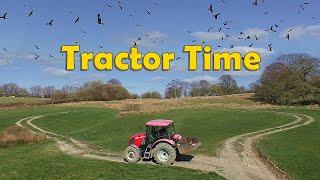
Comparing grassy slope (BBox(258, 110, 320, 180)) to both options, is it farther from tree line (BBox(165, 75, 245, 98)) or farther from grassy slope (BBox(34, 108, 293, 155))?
tree line (BBox(165, 75, 245, 98))

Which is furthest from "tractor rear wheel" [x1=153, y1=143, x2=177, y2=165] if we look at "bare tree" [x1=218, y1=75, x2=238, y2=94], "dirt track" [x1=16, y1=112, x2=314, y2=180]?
"bare tree" [x1=218, y1=75, x2=238, y2=94]

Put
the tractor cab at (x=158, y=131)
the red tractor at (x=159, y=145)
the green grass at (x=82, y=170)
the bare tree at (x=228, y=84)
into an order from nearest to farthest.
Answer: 1. the green grass at (x=82, y=170)
2. the red tractor at (x=159, y=145)
3. the tractor cab at (x=158, y=131)
4. the bare tree at (x=228, y=84)

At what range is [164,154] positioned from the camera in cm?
2852

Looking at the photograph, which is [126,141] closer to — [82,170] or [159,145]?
[159,145]

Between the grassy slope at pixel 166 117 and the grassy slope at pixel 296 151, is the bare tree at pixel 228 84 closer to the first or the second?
the grassy slope at pixel 166 117

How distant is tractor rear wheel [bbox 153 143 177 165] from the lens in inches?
1107

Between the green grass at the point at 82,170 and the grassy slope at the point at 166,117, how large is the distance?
881 centimetres

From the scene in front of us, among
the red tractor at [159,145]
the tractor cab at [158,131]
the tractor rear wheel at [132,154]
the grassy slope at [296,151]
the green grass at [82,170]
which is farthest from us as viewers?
the tractor rear wheel at [132,154]

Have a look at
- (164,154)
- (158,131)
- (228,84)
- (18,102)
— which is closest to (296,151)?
(164,154)

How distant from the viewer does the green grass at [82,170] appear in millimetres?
24734

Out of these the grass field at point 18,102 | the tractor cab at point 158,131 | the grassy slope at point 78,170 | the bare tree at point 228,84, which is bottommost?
the grassy slope at point 78,170

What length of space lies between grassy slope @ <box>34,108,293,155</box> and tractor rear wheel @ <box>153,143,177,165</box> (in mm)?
7247

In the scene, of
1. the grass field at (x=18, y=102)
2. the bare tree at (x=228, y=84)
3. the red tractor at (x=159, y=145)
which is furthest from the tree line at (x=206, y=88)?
the red tractor at (x=159, y=145)

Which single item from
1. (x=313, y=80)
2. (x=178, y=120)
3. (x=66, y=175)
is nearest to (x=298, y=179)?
(x=66, y=175)
